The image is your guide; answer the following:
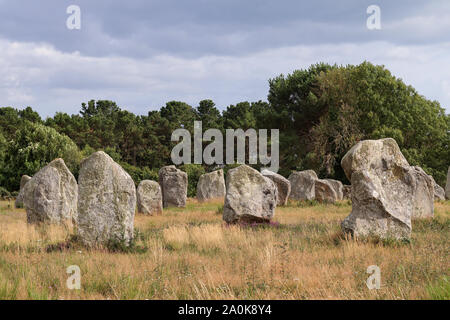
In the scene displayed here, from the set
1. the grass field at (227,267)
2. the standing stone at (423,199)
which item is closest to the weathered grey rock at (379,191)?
the grass field at (227,267)

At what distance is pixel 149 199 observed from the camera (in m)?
19.8

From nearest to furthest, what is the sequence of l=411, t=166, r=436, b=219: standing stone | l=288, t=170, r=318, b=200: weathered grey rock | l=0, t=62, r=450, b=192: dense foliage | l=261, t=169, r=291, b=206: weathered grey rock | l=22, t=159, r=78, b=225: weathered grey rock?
l=22, t=159, r=78, b=225: weathered grey rock, l=411, t=166, r=436, b=219: standing stone, l=261, t=169, r=291, b=206: weathered grey rock, l=288, t=170, r=318, b=200: weathered grey rock, l=0, t=62, r=450, b=192: dense foliage

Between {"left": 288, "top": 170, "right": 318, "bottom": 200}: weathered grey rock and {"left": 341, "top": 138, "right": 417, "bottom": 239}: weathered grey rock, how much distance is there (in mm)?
14840

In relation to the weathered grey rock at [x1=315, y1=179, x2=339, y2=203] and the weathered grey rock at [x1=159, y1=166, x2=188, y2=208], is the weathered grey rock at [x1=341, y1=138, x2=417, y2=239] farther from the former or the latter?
the weathered grey rock at [x1=159, y1=166, x2=188, y2=208]

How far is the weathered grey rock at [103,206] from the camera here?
32.9 ft

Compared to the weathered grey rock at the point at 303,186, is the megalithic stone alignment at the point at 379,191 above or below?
above

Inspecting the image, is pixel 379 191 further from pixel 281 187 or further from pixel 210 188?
pixel 210 188

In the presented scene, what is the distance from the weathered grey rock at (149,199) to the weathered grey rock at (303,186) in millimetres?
9477

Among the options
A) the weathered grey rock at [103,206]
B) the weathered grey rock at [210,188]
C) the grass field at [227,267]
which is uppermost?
the weathered grey rock at [103,206]

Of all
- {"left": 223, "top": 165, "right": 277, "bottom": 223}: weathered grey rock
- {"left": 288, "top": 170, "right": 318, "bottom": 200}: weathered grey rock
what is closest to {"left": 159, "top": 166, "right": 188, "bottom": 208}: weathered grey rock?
{"left": 288, "top": 170, "right": 318, "bottom": 200}: weathered grey rock

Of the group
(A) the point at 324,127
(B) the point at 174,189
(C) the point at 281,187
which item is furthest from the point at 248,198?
(A) the point at 324,127

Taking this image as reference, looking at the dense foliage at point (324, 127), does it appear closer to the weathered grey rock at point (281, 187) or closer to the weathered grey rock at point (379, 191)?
the weathered grey rock at point (281, 187)

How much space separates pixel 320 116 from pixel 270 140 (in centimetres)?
489

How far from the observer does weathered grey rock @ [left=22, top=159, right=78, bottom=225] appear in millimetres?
13961
